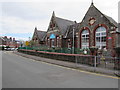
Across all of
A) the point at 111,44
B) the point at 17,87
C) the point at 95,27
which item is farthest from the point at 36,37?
the point at 17,87

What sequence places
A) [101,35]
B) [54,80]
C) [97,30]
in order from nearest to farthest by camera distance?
[54,80] → [101,35] → [97,30]

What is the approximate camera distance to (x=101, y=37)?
53.5 feet

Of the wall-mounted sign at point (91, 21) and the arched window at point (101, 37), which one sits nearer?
the arched window at point (101, 37)

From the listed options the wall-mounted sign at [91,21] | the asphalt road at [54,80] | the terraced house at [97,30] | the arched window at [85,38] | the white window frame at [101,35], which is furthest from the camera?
the arched window at [85,38]

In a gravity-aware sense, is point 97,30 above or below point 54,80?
above

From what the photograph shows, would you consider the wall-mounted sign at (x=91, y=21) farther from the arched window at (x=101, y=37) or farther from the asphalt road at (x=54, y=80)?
the asphalt road at (x=54, y=80)

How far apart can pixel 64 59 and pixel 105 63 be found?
18.7 feet

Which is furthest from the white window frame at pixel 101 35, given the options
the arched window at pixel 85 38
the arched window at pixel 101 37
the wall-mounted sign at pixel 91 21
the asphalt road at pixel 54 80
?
the asphalt road at pixel 54 80

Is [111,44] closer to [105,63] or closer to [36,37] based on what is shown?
[105,63]

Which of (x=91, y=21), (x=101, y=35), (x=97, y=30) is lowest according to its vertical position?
(x=101, y=35)

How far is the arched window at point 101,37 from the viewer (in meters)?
16.0

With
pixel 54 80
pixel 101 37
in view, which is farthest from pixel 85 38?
pixel 54 80

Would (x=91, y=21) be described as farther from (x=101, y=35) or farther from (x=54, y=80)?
(x=54, y=80)

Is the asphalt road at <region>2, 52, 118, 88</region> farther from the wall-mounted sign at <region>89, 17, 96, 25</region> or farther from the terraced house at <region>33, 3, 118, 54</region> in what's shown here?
the wall-mounted sign at <region>89, 17, 96, 25</region>
